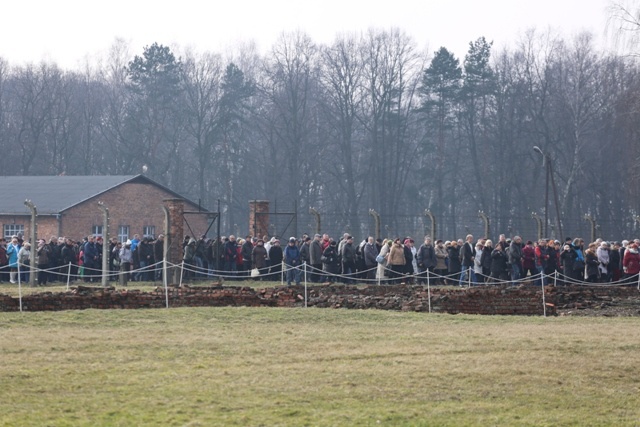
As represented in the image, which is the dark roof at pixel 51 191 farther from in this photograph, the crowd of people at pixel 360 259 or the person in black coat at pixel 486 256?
the person in black coat at pixel 486 256

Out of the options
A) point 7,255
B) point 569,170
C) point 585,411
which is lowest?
point 585,411

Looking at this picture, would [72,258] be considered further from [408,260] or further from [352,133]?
[352,133]

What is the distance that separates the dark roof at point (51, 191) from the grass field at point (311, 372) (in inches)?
1303

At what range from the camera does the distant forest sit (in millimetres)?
72250

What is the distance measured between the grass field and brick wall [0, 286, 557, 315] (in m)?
1.90

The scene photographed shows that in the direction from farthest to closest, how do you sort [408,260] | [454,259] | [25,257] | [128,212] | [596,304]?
[128,212] → [25,257] → [454,259] → [408,260] → [596,304]

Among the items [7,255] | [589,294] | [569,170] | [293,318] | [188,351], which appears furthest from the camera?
[569,170]

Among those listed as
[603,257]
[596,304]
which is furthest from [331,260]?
[596,304]

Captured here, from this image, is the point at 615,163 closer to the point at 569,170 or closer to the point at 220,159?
the point at 569,170

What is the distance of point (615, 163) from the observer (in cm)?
7156

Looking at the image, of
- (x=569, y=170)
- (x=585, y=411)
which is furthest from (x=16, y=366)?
(x=569, y=170)

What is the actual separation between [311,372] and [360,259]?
19088 millimetres

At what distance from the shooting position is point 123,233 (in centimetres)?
5603

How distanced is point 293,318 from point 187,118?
6178 cm
